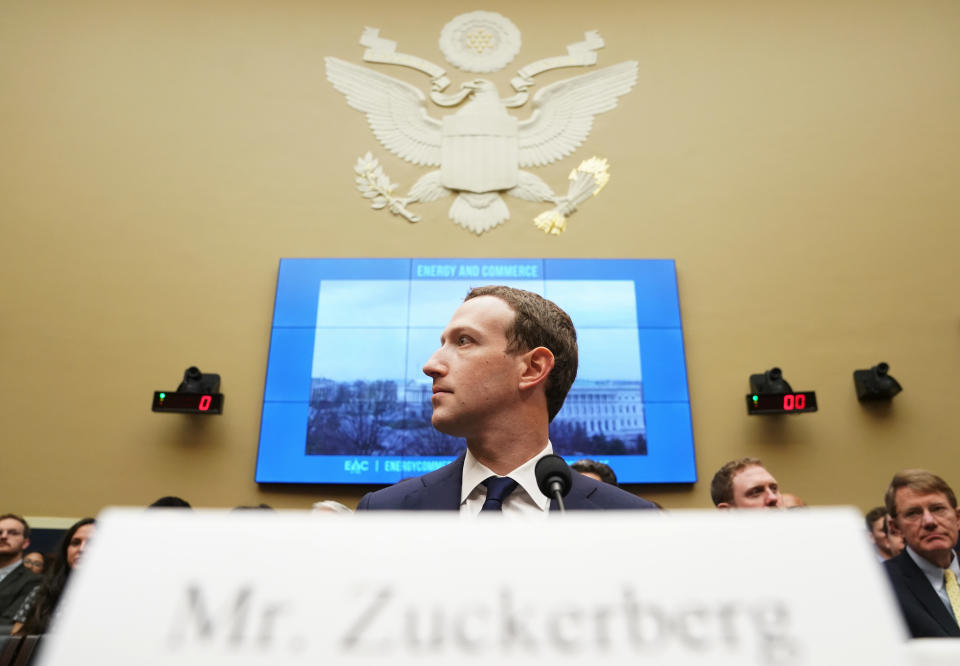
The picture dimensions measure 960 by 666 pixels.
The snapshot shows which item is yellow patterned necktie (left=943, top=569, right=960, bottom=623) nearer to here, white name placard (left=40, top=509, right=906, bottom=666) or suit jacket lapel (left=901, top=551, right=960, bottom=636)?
suit jacket lapel (left=901, top=551, right=960, bottom=636)

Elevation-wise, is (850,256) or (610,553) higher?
(850,256)

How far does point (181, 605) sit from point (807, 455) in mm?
Result: 5602

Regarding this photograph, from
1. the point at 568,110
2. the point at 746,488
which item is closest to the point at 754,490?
the point at 746,488

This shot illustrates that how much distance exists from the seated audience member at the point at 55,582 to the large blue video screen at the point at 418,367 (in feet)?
6.44

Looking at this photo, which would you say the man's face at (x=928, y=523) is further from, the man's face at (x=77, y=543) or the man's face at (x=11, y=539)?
the man's face at (x=11, y=539)

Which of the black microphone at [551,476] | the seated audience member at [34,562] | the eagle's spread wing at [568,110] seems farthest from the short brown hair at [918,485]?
the seated audience member at [34,562]

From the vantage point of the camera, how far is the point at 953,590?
2494 millimetres

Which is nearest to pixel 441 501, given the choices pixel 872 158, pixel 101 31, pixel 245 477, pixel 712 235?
pixel 245 477

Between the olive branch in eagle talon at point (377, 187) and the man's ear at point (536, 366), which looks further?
the olive branch in eagle talon at point (377, 187)

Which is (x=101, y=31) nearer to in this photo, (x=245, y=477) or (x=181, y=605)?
(x=245, y=477)

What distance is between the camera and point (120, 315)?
224 inches

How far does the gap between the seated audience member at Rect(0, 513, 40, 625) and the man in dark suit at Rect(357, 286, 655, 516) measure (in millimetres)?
3498

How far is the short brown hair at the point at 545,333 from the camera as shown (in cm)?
150

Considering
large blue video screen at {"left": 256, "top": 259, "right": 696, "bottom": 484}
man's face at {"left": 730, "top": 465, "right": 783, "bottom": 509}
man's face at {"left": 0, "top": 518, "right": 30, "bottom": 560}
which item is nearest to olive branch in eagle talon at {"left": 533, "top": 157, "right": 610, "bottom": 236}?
large blue video screen at {"left": 256, "top": 259, "right": 696, "bottom": 484}
